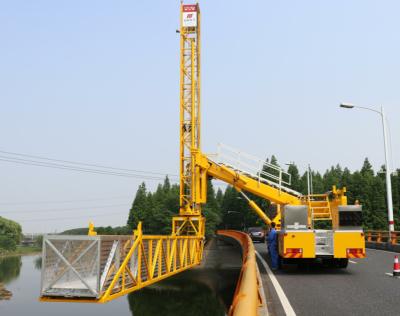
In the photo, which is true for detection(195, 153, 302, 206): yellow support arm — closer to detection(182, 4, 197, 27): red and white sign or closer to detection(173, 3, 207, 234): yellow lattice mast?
detection(173, 3, 207, 234): yellow lattice mast

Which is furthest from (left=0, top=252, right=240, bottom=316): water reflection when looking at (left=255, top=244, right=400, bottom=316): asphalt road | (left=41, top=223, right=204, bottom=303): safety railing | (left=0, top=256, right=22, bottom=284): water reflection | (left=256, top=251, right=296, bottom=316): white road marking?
(left=0, top=256, right=22, bottom=284): water reflection

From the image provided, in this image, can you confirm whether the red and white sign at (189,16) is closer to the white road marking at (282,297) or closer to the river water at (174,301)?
the river water at (174,301)

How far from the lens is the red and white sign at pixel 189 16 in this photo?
47.4 m

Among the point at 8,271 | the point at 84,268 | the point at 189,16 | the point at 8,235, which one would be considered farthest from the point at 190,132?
the point at 8,235

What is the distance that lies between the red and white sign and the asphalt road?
3721cm

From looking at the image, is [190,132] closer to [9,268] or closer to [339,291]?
[339,291]

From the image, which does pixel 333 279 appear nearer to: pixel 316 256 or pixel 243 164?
pixel 316 256

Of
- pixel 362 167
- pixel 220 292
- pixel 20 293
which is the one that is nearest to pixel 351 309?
pixel 220 292

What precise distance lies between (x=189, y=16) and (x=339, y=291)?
139 feet

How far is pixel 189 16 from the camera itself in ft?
158

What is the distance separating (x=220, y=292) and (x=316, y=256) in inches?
543

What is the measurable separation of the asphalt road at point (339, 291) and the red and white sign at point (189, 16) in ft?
122

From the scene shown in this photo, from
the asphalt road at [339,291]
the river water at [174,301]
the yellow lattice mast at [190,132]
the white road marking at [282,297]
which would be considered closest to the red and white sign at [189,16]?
the yellow lattice mast at [190,132]

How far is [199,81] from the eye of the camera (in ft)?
150
